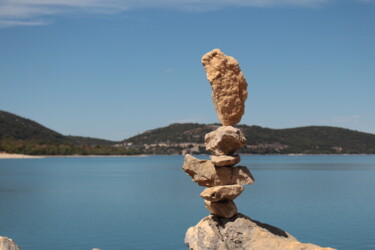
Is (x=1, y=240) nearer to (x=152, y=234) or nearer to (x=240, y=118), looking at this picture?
(x=240, y=118)

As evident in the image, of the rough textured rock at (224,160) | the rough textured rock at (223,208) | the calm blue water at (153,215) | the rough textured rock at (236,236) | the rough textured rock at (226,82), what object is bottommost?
the calm blue water at (153,215)

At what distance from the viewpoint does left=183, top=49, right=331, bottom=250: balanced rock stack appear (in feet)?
52.5

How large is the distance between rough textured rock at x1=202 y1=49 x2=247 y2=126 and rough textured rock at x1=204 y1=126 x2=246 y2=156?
2.25 feet

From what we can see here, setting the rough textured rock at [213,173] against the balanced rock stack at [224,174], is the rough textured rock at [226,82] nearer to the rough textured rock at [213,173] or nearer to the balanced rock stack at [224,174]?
the balanced rock stack at [224,174]

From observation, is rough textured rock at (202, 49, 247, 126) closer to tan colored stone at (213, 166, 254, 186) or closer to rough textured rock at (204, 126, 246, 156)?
rough textured rock at (204, 126, 246, 156)

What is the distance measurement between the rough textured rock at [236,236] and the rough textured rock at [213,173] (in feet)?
3.63

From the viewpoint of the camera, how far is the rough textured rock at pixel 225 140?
16031 millimetres

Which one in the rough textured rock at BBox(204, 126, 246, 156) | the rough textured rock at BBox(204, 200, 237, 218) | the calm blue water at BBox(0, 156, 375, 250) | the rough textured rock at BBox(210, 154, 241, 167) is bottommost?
the calm blue water at BBox(0, 156, 375, 250)

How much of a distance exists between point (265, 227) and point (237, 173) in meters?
1.84

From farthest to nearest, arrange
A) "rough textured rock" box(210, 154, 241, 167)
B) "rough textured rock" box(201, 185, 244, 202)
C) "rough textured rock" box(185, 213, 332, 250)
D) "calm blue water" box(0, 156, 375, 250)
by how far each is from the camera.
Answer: "calm blue water" box(0, 156, 375, 250) → "rough textured rock" box(210, 154, 241, 167) → "rough textured rock" box(201, 185, 244, 202) → "rough textured rock" box(185, 213, 332, 250)

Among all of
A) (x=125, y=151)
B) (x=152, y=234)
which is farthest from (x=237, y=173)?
(x=125, y=151)

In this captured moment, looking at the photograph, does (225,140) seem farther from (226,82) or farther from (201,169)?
(226,82)

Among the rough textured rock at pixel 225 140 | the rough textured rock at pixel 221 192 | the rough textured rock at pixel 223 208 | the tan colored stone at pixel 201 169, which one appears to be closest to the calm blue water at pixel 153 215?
the rough textured rock at pixel 223 208

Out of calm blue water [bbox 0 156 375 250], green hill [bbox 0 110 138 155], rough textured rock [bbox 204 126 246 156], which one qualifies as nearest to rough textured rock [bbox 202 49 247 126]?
rough textured rock [bbox 204 126 246 156]
